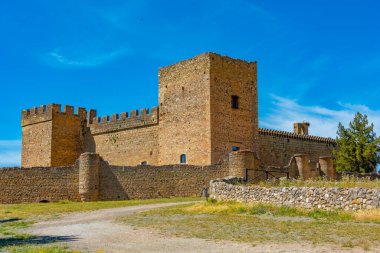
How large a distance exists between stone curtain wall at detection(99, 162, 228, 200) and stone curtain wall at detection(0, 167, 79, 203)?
2.05 m

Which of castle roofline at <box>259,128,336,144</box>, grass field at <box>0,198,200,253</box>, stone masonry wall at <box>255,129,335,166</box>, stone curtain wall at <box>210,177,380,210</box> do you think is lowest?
grass field at <box>0,198,200,253</box>

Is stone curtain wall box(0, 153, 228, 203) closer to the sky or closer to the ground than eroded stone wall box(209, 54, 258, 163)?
closer to the ground

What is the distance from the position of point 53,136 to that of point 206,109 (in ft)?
47.5

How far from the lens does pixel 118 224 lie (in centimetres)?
1562

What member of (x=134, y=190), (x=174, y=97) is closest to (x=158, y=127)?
(x=174, y=97)

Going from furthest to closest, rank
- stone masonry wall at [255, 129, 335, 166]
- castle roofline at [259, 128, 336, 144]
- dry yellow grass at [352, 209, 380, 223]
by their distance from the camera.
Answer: castle roofline at [259, 128, 336, 144] → stone masonry wall at [255, 129, 335, 166] → dry yellow grass at [352, 209, 380, 223]

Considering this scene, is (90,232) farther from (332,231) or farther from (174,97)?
(174,97)

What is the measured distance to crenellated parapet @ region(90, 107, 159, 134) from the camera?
34594 mm

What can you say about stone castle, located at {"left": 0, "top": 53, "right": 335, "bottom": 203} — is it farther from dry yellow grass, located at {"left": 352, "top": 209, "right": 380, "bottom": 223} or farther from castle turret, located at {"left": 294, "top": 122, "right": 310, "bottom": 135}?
dry yellow grass, located at {"left": 352, "top": 209, "right": 380, "bottom": 223}

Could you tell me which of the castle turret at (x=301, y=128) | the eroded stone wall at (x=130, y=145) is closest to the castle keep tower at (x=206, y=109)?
the eroded stone wall at (x=130, y=145)

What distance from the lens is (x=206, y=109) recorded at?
100ft

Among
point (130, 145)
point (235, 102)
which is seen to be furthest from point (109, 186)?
point (235, 102)

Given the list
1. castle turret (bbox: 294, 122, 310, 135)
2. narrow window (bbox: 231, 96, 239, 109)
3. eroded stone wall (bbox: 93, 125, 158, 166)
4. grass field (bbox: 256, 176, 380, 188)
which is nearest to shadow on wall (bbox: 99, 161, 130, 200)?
eroded stone wall (bbox: 93, 125, 158, 166)

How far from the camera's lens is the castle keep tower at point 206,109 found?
30.6 metres
